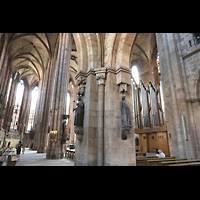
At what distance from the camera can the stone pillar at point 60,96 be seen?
32.1 feet

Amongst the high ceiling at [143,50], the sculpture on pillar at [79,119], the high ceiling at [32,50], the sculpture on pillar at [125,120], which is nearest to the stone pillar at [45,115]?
the high ceiling at [32,50]

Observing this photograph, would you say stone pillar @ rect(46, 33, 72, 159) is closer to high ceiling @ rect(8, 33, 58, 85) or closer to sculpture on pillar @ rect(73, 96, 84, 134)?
sculpture on pillar @ rect(73, 96, 84, 134)

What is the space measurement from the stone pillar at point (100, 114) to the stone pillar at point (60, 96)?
6.43 meters

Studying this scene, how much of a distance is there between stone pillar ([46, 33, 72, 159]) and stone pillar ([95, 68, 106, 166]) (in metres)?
6.43

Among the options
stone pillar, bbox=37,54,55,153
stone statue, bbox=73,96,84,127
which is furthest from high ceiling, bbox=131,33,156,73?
stone statue, bbox=73,96,84,127

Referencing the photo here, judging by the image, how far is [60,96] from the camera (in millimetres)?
11109

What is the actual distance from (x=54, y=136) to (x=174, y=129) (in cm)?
763

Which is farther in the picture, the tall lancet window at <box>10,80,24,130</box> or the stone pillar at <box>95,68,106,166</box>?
the tall lancet window at <box>10,80,24,130</box>

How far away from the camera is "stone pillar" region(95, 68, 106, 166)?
13.8 ft

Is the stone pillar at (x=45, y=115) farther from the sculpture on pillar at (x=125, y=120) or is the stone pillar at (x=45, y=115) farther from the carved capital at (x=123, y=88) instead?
the carved capital at (x=123, y=88)

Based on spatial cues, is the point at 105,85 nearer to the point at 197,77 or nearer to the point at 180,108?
the point at 180,108

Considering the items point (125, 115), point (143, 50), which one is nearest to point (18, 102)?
point (143, 50)

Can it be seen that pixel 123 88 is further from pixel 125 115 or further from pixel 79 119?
pixel 79 119
